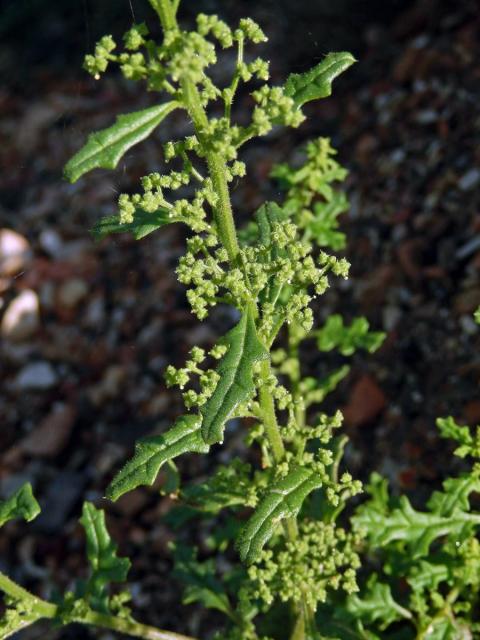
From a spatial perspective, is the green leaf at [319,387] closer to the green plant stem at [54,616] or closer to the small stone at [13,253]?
the green plant stem at [54,616]

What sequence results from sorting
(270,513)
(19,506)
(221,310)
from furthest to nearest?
1. (221,310)
2. (19,506)
3. (270,513)

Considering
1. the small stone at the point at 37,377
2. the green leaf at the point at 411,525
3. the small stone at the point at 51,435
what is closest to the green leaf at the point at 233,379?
the green leaf at the point at 411,525

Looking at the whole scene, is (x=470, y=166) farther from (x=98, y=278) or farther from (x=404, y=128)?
(x=98, y=278)

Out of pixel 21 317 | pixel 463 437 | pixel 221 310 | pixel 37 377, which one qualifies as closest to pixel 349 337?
pixel 463 437

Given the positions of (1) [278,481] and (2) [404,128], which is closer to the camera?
(1) [278,481]

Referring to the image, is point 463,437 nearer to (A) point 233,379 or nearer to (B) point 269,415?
(B) point 269,415

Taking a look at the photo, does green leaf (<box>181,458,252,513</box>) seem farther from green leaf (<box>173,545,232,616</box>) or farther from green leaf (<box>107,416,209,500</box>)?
green leaf (<box>173,545,232,616</box>)

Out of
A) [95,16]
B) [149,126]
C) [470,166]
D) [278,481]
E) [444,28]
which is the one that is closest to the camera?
[149,126]

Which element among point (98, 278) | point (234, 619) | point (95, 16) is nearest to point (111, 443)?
→ point (98, 278)
